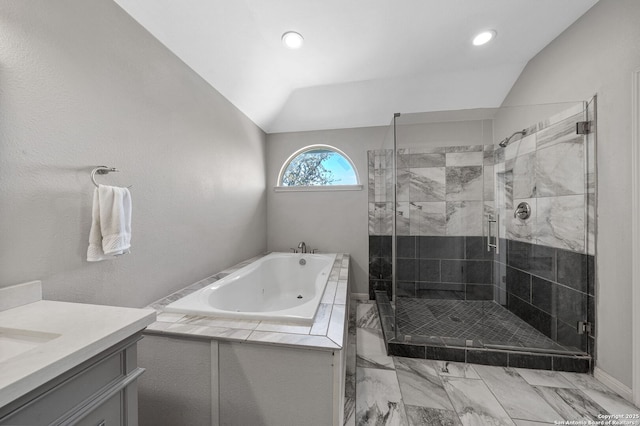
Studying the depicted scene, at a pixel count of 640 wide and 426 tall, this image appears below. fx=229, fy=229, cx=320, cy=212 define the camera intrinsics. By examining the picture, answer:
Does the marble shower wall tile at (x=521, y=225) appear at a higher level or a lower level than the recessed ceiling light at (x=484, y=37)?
lower

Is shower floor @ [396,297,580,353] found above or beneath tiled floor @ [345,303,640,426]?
above

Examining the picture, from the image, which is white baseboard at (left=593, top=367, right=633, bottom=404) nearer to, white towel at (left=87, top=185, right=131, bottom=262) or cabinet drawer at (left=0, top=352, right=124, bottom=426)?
cabinet drawer at (left=0, top=352, right=124, bottom=426)

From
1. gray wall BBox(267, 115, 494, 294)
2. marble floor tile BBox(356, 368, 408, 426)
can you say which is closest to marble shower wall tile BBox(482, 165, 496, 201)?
gray wall BBox(267, 115, 494, 294)

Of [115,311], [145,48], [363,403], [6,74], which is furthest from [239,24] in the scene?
[363,403]

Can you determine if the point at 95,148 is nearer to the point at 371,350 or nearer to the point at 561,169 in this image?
the point at 371,350

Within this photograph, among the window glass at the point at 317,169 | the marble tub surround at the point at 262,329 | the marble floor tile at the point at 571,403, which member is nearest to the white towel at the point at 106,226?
the marble tub surround at the point at 262,329

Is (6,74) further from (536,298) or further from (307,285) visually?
(536,298)

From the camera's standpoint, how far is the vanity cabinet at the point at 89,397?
48 cm

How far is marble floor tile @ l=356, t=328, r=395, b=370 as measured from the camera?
1746mm

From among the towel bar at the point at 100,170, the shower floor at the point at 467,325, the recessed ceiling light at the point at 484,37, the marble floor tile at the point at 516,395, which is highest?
the recessed ceiling light at the point at 484,37

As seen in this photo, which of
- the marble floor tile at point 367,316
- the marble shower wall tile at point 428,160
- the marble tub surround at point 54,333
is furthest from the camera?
the marble shower wall tile at point 428,160

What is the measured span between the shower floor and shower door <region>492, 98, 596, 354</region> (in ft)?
0.12

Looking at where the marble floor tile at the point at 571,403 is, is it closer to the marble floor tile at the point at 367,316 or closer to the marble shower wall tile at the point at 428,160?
the marble floor tile at the point at 367,316

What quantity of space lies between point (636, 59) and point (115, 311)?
2.93 meters
